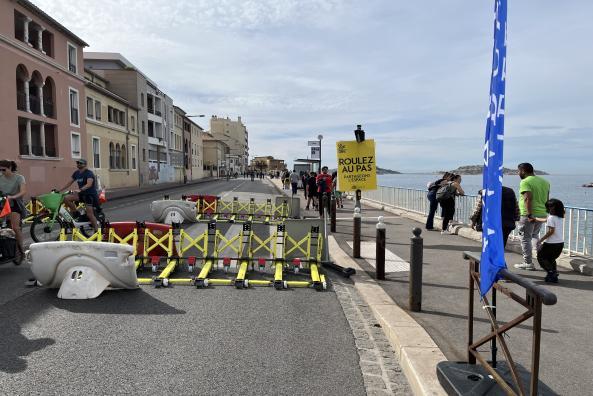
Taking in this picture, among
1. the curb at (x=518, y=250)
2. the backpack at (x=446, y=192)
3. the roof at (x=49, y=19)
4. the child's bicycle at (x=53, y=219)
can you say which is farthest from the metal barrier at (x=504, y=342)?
the roof at (x=49, y=19)

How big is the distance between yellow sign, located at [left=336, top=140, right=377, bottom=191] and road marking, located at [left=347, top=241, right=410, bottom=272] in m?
1.37

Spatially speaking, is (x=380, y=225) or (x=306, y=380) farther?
(x=380, y=225)

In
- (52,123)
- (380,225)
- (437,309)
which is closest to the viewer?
(437,309)

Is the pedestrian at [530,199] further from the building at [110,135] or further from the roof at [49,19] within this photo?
the building at [110,135]

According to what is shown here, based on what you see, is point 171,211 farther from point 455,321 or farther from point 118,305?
point 455,321

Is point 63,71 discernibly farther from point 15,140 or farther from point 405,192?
point 405,192

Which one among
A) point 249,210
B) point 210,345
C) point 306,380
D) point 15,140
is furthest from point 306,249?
point 15,140

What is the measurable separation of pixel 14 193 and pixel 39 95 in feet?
77.1

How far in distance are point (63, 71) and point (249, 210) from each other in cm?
2128

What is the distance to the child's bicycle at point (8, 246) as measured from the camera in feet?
24.0

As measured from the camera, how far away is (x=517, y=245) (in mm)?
9102

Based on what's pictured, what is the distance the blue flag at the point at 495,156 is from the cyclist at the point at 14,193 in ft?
25.0

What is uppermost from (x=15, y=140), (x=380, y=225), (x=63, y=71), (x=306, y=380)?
(x=63, y=71)

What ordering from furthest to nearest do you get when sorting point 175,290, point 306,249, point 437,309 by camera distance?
point 306,249 → point 175,290 → point 437,309
